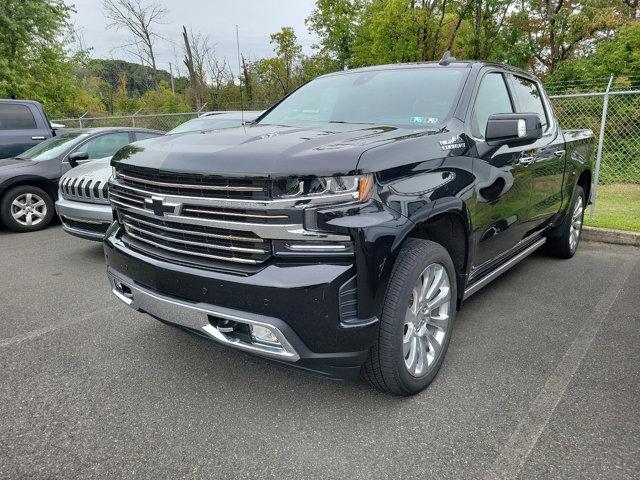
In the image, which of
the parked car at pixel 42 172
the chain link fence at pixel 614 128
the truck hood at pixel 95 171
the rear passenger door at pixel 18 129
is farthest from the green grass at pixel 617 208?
the rear passenger door at pixel 18 129

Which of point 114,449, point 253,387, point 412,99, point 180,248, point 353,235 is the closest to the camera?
point 353,235

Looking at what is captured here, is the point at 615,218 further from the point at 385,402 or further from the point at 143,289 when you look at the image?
the point at 143,289

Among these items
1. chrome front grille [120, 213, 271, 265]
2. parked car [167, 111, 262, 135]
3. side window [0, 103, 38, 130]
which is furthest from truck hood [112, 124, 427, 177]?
side window [0, 103, 38, 130]

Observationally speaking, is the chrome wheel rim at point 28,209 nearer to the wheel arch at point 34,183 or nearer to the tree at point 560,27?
the wheel arch at point 34,183

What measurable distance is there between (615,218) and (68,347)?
6.70 meters

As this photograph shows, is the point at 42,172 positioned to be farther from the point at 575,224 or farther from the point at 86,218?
the point at 575,224

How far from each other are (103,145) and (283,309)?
20.7ft

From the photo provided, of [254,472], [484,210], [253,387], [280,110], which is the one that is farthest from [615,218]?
[254,472]

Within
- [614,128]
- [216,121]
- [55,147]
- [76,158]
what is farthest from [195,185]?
[614,128]

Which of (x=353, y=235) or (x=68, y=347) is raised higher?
(x=353, y=235)

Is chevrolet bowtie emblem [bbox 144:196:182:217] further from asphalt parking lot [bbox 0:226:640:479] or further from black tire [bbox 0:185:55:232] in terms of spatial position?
black tire [bbox 0:185:55:232]

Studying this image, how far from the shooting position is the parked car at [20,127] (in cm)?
873

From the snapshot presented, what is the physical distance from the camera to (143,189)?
2559 mm

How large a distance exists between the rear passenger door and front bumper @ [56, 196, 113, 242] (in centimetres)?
444
